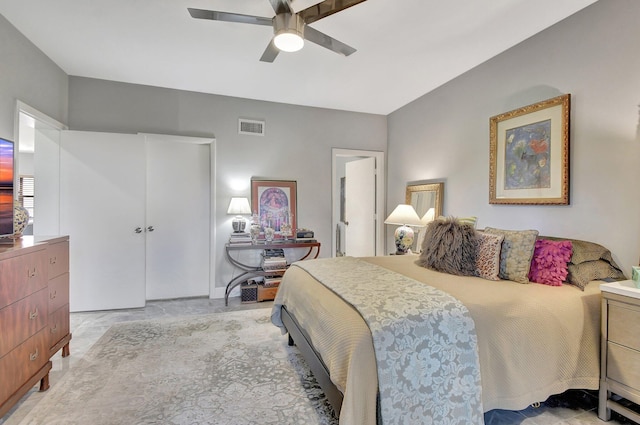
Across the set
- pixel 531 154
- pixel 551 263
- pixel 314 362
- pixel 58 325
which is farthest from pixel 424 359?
pixel 58 325

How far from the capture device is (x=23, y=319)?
5.96 feet

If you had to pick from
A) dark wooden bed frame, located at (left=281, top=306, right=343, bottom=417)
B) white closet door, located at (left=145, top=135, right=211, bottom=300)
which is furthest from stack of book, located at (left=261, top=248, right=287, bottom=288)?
dark wooden bed frame, located at (left=281, top=306, right=343, bottom=417)

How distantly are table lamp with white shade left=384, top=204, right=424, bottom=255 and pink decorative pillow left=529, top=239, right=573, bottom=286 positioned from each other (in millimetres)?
1508

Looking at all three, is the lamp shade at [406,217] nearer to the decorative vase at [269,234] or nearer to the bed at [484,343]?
the decorative vase at [269,234]

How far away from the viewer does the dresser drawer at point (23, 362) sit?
1634 mm

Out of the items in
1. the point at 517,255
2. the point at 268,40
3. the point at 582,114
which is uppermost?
the point at 268,40

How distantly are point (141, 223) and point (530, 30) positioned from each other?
4316 mm

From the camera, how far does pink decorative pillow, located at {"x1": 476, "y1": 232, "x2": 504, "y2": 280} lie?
2180 mm

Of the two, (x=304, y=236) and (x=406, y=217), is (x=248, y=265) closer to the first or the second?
(x=304, y=236)

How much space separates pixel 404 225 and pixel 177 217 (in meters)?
2.93

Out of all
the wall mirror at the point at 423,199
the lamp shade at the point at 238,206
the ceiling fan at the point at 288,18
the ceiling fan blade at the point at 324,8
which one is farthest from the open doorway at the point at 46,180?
the wall mirror at the point at 423,199

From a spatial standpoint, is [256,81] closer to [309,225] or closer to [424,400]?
[309,225]

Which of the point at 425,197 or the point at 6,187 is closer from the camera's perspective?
the point at 6,187

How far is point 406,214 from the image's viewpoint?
379 cm
